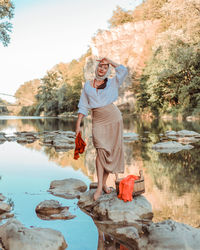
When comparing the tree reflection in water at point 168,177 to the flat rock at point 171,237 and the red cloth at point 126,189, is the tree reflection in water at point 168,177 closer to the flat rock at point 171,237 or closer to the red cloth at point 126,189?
the red cloth at point 126,189

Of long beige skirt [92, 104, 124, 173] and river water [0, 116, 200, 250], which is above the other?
long beige skirt [92, 104, 124, 173]

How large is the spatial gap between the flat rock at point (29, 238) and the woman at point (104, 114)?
120cm

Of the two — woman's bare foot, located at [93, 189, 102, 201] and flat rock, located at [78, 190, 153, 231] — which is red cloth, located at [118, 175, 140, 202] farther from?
woman's bare foot, located at [93, 189, 102, 201]

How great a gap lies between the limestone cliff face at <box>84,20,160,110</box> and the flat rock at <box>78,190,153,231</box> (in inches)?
1370

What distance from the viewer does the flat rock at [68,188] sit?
3884mm

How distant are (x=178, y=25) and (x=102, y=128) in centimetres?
2096

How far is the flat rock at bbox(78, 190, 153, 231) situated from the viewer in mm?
2927

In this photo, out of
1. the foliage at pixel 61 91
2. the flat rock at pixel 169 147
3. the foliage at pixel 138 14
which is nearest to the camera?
the flat rock at pixel 169 147

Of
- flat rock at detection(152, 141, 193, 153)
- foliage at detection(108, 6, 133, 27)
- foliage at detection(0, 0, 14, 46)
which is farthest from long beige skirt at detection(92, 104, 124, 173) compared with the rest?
foliage at detection(108, 6, 133, 27)

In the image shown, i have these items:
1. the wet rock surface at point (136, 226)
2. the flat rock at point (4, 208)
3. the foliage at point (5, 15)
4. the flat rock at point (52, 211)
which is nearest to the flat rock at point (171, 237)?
the wet rock surface at point (136, 226)

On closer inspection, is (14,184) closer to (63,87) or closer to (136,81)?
(136,81)

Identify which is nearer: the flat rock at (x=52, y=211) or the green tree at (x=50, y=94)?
the flat rock at (x=52, y=211)

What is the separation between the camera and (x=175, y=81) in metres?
25.7

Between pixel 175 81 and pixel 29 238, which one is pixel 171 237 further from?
pixel 175 81
